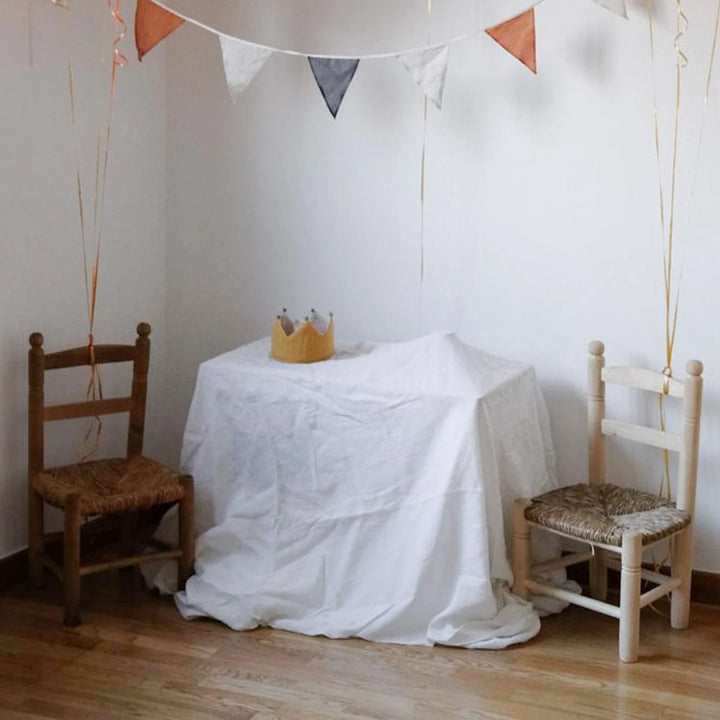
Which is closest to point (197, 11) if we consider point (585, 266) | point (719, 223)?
point (585, 266)

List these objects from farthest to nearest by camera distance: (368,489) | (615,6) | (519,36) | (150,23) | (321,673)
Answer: (150,23) → (519,36) → (368,489) → (615,6) → (321,673)

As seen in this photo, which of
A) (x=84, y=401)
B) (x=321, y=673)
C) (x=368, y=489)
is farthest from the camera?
(x=84, y=401)

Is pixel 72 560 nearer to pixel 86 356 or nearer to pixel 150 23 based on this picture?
pixel 86 356

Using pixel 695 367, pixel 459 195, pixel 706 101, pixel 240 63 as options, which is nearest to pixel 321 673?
pixel 695 367

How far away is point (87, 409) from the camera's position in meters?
3.27

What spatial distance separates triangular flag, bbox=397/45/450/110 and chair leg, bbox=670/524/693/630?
1302mm

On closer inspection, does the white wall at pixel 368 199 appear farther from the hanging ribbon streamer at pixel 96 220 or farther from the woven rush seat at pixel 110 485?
the woven rush seat at pixel 110 485

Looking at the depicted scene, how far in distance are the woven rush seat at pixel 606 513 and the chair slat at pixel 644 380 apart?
28 cm

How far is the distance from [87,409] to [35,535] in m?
0.37

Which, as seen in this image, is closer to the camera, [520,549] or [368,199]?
[520,549]

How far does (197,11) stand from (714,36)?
5.03 ft

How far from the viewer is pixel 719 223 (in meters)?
3.06

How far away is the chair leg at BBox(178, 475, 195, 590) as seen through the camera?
3107 mm

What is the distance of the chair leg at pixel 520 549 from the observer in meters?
2.98
